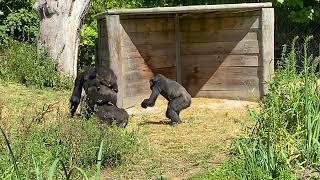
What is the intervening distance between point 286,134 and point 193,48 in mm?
5632

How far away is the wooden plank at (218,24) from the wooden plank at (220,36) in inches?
2.2

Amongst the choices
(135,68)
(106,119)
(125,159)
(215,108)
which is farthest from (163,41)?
(125,159)

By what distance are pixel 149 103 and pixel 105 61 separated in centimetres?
205

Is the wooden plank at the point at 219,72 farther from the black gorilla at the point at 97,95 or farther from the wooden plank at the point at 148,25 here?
the black gorilla at the point at 97,95

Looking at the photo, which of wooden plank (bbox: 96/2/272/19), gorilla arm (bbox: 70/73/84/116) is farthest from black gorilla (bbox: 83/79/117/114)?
wooden plank (bbox: 96/2/272/19)

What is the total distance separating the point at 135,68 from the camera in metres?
9.84

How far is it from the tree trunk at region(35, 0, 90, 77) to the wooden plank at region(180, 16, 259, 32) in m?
2.72

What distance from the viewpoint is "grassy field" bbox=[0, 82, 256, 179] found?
5.41 metres

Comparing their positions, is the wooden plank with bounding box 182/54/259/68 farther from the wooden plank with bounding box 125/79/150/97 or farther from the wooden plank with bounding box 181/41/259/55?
the wooden plank with bounding box 125/79/150/97

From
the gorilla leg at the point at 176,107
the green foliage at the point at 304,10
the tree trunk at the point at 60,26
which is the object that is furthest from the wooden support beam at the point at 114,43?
the green foliage at the point at 304,10

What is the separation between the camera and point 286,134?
509 centimetres

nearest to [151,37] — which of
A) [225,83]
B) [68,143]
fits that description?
[225,83]

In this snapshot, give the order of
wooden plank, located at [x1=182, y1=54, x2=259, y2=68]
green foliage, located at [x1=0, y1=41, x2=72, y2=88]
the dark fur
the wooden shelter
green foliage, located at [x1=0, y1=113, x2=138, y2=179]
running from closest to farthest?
green foliage, located at [x1=0, y1=113, x2=138, y2=179], the dark fur, the wooden shelter, wooden plank, located at [x1=182, y1=54, x2=259, y2=68], green foliage, located at [x1=0, y1=41, x2=72, y2=88]

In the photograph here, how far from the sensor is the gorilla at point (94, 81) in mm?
6973
